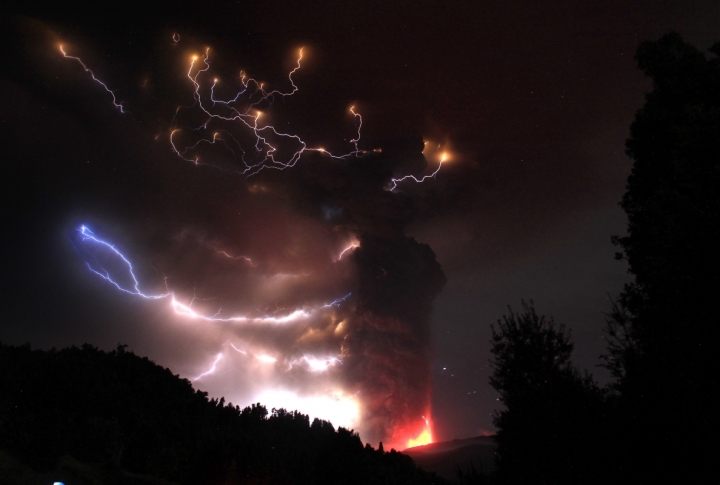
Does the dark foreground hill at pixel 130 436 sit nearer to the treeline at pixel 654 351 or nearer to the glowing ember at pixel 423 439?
the treeline at pixel 654 351

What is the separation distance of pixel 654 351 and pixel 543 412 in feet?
16.2

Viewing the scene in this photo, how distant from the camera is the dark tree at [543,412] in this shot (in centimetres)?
991

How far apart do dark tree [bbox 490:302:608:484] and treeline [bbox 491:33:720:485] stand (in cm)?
4

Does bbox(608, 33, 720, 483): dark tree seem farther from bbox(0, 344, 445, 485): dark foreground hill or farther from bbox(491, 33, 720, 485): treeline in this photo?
bbox(0, 344, 445, 485): dark foreground hill

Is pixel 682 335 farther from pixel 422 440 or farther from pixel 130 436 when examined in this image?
pixel 422 440

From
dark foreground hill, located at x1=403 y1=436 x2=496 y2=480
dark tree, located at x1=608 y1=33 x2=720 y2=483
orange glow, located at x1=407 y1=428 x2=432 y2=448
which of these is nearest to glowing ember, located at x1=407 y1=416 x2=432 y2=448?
orange glow, located at x1=407 y1=428 x2=432 y2=448

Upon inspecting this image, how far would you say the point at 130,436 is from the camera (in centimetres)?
2189

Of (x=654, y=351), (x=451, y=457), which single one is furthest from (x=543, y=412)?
(x=451, y=457)

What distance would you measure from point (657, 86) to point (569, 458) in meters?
14.1

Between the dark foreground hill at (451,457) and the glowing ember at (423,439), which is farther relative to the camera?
the glowing ember at (423,439)

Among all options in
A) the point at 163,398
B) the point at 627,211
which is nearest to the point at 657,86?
the point at 627,211

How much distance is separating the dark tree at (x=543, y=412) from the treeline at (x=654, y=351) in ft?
0.12

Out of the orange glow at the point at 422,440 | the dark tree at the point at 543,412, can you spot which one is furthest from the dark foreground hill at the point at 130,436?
the orange glow at the point at 422,440

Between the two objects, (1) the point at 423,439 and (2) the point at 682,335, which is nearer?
(2) the point at 682,335
